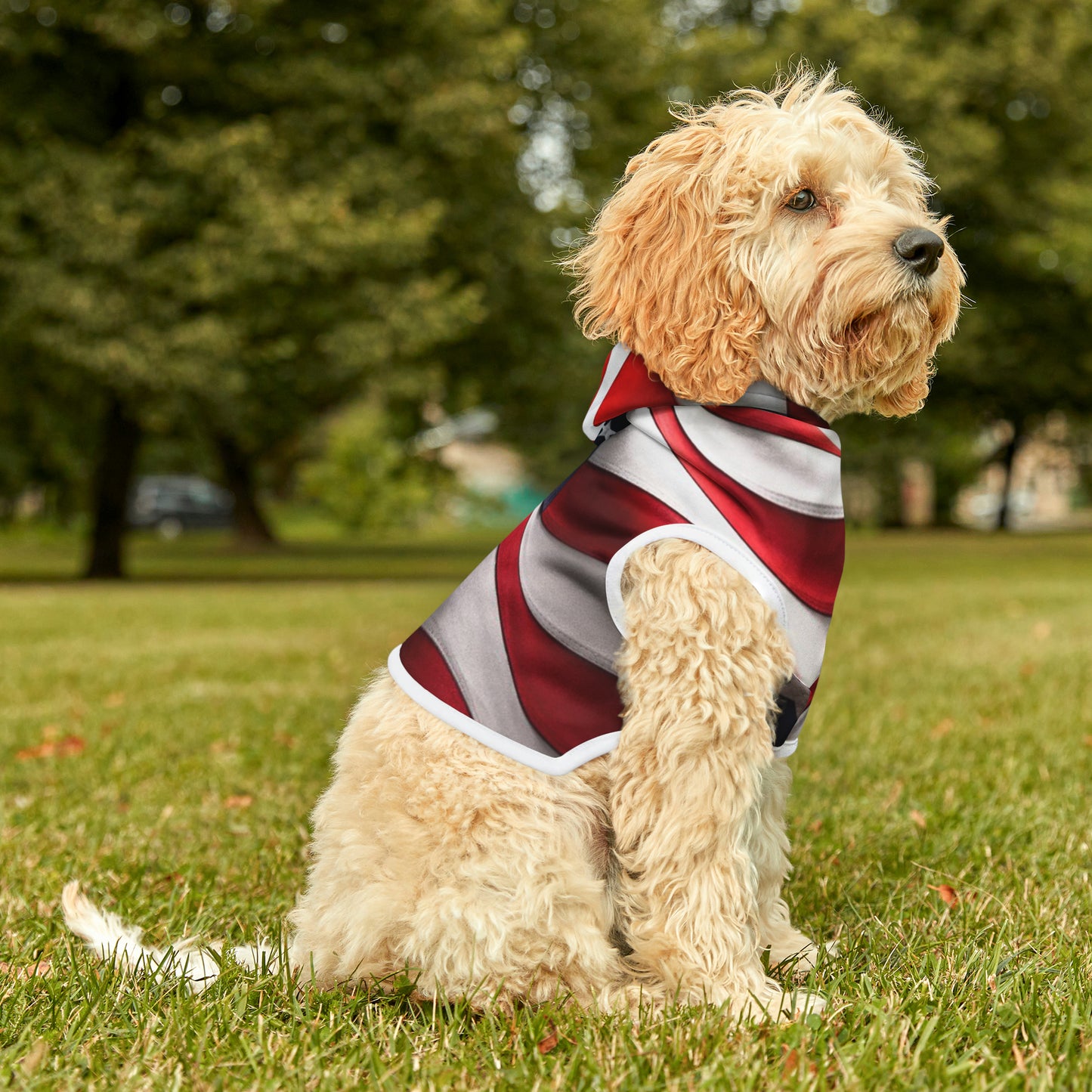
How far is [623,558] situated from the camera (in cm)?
268

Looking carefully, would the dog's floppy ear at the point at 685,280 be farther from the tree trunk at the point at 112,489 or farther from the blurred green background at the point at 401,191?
the tree trunk at the point at 112,489

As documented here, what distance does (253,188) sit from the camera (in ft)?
51.8

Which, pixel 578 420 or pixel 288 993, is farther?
pixel 578 420

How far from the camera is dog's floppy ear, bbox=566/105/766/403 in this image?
9.04ft

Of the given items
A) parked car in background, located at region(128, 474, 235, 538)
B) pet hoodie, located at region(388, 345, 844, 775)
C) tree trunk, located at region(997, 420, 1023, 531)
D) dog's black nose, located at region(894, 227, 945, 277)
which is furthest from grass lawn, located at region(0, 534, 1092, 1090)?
parked car in background, located at region(128, 474, 235, 538)

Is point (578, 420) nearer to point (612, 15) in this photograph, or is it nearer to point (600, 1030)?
point (612, 15)

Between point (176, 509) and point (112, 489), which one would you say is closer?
point (112, 489)

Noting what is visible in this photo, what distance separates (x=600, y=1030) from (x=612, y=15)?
68.9ft

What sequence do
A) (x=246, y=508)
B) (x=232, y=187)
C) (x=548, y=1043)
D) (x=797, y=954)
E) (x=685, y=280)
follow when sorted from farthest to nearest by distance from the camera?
(x=246, y=508) < (x=232, y=187) < (x=797, y=954) < (x=685, y=280) < (x=548, y=1043)

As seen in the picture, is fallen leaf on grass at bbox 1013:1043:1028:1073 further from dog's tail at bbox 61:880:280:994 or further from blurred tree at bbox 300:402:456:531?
blurred tree at bbox 300:402:456:531

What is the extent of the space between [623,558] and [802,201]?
0.99 m

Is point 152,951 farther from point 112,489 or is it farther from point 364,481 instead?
point 364,481

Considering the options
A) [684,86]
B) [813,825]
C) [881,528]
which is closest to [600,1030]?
[813,825]

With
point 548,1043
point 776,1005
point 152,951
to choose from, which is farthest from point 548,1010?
point 152,951
